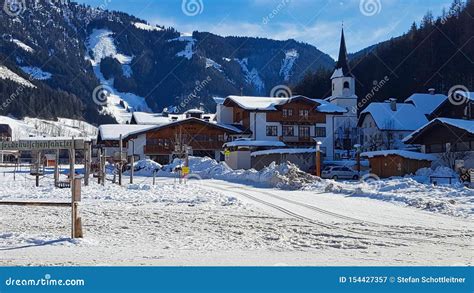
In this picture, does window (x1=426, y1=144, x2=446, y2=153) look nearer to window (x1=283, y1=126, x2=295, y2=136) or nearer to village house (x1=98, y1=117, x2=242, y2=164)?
window (x1=283, y1=126, x2=295, y2=136)

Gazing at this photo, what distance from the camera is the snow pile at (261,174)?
31.8 m

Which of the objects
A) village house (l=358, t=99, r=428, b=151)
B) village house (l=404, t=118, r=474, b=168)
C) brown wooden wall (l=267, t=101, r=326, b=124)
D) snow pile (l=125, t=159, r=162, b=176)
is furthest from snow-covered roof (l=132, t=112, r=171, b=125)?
Answer: village house (l=404, t=118, r=474, b=168)

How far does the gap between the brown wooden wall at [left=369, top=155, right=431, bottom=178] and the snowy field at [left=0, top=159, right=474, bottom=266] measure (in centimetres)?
2163

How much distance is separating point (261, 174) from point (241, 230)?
22.8 metres

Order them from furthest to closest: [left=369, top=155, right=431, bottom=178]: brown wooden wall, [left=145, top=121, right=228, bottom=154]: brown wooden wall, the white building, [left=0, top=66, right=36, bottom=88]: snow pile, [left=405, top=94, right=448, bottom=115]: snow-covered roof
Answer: [left=0, top=66, right=36, bottom=88]: snow pile < the white building < [left=405, top=94, right=448, bottom=115]: snow-covered roof < [left=145, top=121, right=228, bottom=154]: brown wooden wall < [left=369, top=155, right=431, bottom=178]: brown wooden wall

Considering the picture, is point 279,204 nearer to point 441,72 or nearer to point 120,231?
point 120,231

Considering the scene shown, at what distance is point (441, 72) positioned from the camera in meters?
87.3

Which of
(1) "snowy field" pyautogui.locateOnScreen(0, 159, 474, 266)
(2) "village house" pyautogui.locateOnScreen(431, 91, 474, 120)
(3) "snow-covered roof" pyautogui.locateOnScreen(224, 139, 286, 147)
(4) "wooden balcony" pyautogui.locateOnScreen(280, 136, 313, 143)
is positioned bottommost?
(1) "snowy field" pyautogui.locateOnScreen(0, 159, 474, 266)

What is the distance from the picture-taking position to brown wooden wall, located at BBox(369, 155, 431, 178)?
46.0 meters

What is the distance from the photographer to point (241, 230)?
44.8 feet

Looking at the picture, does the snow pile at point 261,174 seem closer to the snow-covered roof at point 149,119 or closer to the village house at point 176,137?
the village house at point 176,137

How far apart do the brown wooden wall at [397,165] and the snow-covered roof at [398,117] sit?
26576 millimetres

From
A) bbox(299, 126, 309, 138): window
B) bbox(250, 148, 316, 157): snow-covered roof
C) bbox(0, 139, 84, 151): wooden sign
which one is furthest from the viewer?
bbox(299, 126, 309, 138): window

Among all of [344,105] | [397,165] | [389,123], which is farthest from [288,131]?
[397,165]
